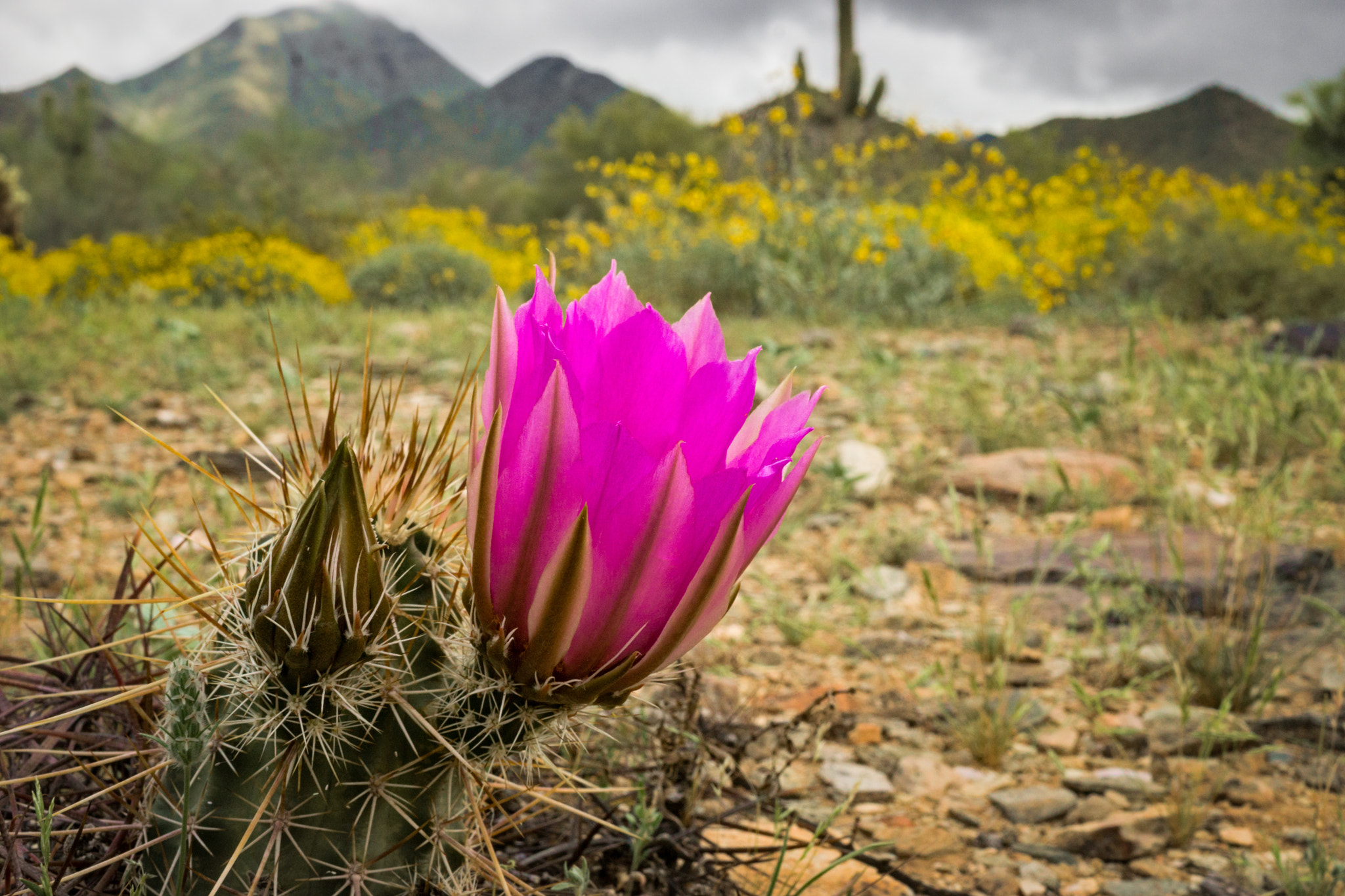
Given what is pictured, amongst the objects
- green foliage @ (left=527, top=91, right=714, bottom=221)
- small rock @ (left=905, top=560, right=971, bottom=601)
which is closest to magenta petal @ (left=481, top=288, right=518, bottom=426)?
small rock @ (left=905, top=560, right=971, bottom=601)

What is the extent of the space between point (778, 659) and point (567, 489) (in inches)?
71.0

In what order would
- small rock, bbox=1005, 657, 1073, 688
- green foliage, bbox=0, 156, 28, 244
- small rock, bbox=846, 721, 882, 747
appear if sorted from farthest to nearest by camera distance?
green foliage, bbox=0, 156, 28, 244, small rock, bbox=1005, 657, 1073, 688, small rock, bbox=846, 721, 882, 747

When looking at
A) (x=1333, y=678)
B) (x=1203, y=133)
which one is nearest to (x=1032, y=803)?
(x=1333, y=678)

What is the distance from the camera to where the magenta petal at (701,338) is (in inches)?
28.6

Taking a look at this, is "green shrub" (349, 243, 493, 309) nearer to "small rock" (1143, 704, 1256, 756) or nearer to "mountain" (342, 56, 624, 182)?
"small rock" (1143, 704, 1256, 756)

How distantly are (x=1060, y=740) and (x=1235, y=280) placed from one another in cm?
740

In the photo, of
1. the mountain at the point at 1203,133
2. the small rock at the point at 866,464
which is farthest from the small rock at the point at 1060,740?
the mountain at the point at 1203,133

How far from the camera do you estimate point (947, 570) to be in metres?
2.96

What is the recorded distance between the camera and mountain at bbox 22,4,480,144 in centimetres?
6800

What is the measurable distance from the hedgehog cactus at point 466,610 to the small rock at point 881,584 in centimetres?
206

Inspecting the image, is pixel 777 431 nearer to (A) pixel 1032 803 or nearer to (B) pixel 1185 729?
(A) pixel 1032 803

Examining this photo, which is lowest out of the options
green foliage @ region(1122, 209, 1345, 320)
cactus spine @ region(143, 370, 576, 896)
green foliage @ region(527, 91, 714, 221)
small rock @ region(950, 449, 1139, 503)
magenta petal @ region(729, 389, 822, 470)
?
small rock @ region(950, 449, 1139, 503)

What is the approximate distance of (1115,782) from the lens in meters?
1.81

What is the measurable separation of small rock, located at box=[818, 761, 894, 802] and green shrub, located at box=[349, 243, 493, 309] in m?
8.81
